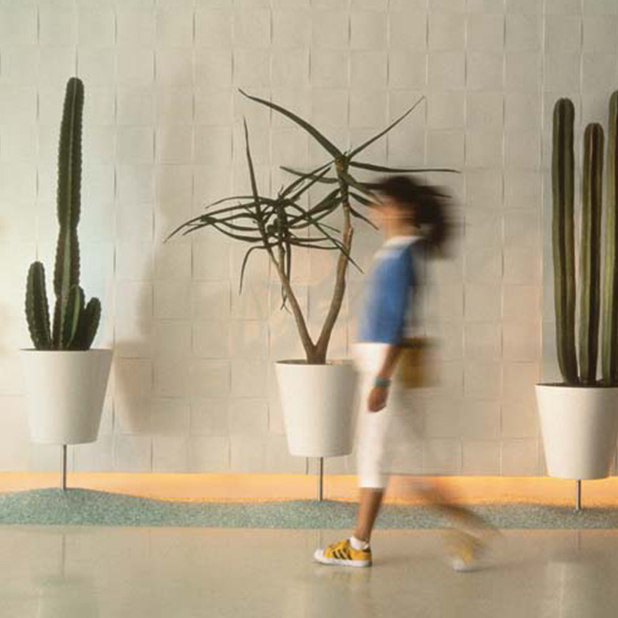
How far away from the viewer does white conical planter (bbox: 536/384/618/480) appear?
4168 millimetres

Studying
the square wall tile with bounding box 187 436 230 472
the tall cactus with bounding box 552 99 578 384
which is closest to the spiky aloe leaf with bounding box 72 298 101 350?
the square wall tile with bounding box 187 436 230 472

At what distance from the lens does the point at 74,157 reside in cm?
455

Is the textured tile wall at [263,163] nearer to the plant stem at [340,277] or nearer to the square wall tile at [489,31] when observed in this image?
the square wall tile at [489,31]

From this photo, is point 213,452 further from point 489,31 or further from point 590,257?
point 489,31

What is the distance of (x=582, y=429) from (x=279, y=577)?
157 centimetres

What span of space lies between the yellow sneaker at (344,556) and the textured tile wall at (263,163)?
1612 millimetres

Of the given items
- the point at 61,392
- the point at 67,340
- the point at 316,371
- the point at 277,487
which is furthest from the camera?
the point at 277,487

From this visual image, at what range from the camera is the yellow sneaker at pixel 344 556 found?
3.27 metres

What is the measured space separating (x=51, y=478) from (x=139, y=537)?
129cm

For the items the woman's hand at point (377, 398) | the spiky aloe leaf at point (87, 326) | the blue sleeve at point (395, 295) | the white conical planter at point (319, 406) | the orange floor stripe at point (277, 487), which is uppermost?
the blue sleeve at point (395, 295)

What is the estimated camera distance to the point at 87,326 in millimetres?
4461

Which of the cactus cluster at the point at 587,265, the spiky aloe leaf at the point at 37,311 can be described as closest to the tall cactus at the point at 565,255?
the cactus cluster at the point at 587,265

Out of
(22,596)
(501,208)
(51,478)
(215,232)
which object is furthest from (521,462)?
(22,596)

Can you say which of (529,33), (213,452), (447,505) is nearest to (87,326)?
(213,452)
